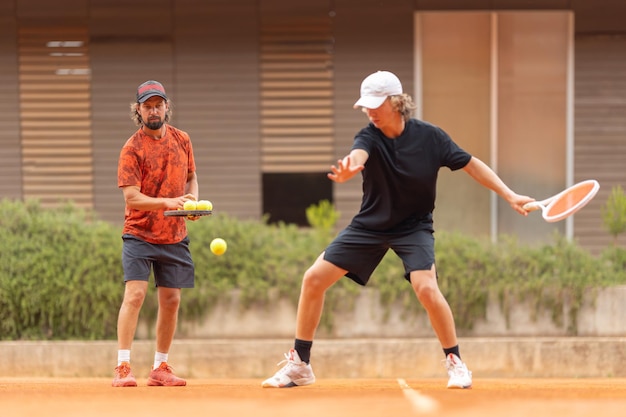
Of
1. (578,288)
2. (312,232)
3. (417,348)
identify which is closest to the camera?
(417,348)

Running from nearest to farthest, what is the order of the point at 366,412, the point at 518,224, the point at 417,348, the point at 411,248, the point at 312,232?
1. the point at 366,412
2. the point at 411,248
3. the point at 417,348
4. the point at 312,232
5. the point at 518,224

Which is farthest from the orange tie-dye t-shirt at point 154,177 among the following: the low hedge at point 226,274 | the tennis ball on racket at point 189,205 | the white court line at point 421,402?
the low hedge at point 226,274

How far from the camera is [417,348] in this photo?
9961 mm

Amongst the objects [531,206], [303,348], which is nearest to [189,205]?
[303,348]

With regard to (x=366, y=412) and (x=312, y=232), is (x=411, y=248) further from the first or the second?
(x=312, y=232)

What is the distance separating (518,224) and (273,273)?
13.2ft

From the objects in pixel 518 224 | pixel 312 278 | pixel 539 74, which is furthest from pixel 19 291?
pixel 539 74

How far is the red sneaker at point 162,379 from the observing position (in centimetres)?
695

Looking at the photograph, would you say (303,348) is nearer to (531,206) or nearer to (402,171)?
(402,171)

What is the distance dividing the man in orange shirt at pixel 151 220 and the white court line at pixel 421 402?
1798 millimetres

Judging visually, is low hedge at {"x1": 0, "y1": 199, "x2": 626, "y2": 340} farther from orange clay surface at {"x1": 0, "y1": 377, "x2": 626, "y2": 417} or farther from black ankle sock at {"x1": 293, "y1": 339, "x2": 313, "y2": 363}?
black ankle sock at {"x1": 293, "y1": 339, "x2": 313, "y2": 363}

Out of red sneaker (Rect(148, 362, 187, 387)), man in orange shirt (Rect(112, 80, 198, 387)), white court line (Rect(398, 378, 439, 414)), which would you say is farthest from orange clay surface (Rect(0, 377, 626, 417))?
man in orange shirt (Rect(112, 80, 198, 387))

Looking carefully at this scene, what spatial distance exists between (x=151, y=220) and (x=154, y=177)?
0.31 m

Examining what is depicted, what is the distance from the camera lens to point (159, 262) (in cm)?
690
